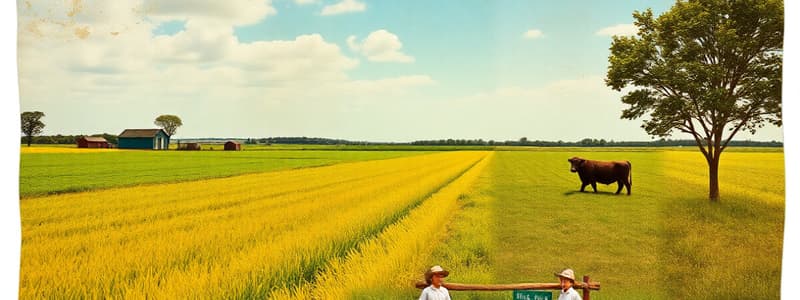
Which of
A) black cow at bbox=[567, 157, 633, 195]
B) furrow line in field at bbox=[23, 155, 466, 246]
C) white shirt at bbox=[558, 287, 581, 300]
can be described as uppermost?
black cow at bbox=[567, 157, 633, 195]

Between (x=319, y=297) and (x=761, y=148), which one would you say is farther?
(x=761, y=148)

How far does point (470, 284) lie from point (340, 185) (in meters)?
1.73

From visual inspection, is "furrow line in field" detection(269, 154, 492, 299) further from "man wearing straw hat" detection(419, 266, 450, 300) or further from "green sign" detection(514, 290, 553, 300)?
"green sign" detection(514, 290, 553, 300)

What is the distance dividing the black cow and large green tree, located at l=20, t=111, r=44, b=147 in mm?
3863

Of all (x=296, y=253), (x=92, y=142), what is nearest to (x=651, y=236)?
(x=296, y=253)

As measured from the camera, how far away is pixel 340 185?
4.88 meters

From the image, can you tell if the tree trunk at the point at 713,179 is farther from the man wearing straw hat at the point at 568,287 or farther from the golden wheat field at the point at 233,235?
the golden wheat field at the point at 233,235

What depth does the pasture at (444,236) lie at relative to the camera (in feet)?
11.4

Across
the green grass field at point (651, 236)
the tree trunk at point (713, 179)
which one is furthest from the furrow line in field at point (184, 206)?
the tree trunk at point (713, 179)

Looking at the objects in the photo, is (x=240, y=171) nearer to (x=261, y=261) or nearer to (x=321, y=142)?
(x=321, y=142)

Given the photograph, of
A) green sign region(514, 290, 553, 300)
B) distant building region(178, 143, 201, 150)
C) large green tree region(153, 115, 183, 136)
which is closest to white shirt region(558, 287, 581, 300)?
green sign region(514, 290, 553, 300)

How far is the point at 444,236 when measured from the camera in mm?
4027

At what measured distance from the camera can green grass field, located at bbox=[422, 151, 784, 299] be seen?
365 cm

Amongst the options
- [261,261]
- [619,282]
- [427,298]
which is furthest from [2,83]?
[619,282]
